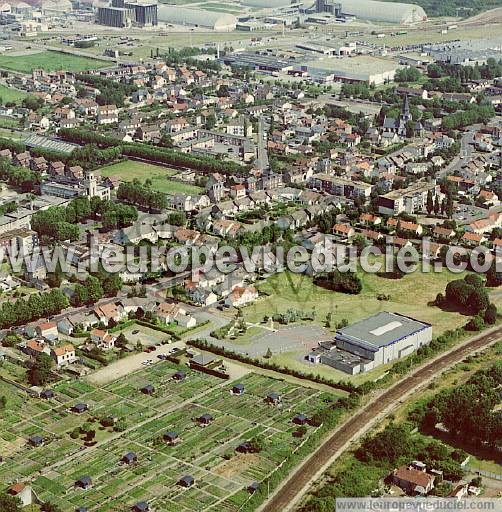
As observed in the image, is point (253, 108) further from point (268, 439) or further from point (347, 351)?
point (268, 439)

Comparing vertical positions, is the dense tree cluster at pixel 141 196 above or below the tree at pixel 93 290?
above

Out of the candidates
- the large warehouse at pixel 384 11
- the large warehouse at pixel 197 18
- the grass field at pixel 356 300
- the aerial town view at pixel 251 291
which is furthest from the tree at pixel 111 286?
the large warehouse at pixel 384 11

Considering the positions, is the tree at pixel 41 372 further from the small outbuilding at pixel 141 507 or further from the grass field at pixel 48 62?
the grass field at pixel 48 62

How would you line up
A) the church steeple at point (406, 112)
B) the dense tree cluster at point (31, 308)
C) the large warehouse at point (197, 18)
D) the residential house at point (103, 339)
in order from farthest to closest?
the large warehouse at point (197, 18) < the church steeple at point (406, 112) < the dense tree cluster at point (31, 308) < the residential house at point (103, 339)

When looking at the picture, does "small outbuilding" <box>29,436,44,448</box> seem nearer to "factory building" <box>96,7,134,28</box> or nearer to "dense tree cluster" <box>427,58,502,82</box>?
"dense tree cluster" <box>427,58,502,82</box>

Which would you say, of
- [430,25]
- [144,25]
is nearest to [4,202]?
[144,25]
